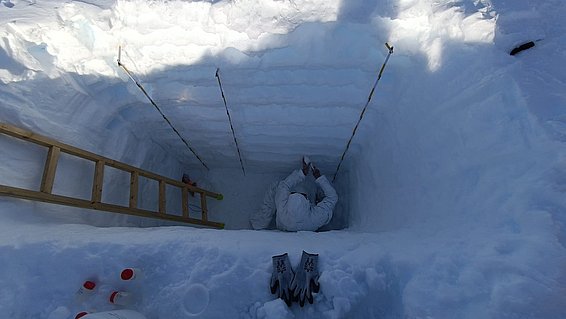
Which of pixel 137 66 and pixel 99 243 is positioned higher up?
pixel 137 66

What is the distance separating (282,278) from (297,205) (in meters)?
1.33

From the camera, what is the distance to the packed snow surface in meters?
1.35

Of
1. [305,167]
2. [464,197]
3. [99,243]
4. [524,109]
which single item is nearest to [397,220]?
[464,197]

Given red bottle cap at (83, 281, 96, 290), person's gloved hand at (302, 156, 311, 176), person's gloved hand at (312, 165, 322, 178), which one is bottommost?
red bottle cap at (83, 281, 96, 290)

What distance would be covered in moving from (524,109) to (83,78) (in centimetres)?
259

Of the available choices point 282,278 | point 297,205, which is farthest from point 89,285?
point 297,205

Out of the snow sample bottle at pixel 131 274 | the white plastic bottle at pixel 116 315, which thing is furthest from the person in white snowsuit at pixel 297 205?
the white plastic bottle at pixel 116 315

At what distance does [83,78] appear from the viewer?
242cm

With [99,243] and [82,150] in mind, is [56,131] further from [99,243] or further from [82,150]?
[99,243]

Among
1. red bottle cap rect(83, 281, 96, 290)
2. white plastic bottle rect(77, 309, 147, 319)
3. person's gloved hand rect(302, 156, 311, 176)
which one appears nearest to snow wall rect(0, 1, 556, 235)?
person's gloved hand rect(302, 156, 311, 176)

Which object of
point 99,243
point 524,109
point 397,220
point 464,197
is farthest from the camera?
point 397,220

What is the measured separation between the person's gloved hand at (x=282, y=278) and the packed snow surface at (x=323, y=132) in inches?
2.2

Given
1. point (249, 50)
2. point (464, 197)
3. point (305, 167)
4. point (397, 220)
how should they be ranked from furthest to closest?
point (305, 167) < point (397, 220) < point (249, 50) < point (464, 197)

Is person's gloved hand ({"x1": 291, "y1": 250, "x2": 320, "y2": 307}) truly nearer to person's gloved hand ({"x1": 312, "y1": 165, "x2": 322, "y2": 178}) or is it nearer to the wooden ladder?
the wooden ladder
